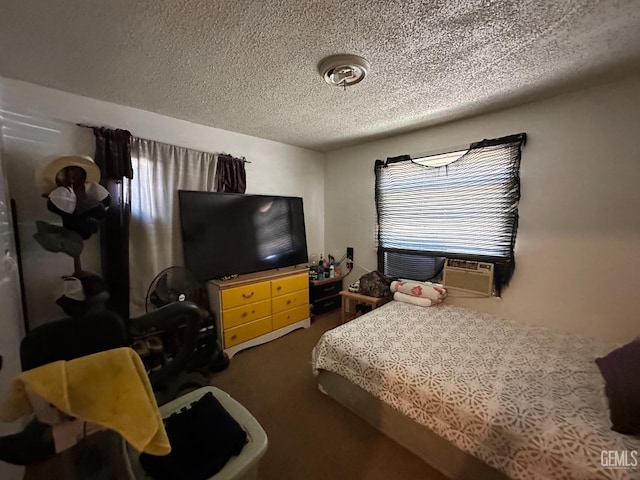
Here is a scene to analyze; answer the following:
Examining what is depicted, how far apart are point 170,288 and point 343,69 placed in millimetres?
2106

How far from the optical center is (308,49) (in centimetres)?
146

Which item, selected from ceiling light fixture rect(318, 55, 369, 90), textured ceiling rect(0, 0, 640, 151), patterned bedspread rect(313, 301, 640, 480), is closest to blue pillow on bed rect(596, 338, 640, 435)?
patterned bedspread rect(313, 301, 640, 480)

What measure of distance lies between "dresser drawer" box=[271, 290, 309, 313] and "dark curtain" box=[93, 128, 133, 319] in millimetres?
1347

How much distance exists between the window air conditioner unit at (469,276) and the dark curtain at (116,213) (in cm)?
303

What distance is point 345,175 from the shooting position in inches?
144

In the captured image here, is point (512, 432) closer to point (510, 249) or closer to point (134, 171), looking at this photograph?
point (510, 249)

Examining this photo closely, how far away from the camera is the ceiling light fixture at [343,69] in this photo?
1.54 meters

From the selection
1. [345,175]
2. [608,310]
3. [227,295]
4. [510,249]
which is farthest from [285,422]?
[345,175]

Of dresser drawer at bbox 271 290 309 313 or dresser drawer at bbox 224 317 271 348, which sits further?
dresser drawer at bbox 271 290 309 313

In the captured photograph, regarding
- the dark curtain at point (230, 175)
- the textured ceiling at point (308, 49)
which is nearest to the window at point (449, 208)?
the textured ceiling at point (308, 49)

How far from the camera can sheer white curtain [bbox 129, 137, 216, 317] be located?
2.29 m

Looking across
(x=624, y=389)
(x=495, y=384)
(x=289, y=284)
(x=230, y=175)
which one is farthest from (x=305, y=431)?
(x=230, y=175)

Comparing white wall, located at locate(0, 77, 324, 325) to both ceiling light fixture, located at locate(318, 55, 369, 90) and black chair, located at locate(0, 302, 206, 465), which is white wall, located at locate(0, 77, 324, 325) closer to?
black chair, located at locate(0, 302, 206, 465)

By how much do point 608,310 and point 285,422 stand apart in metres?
2.55
